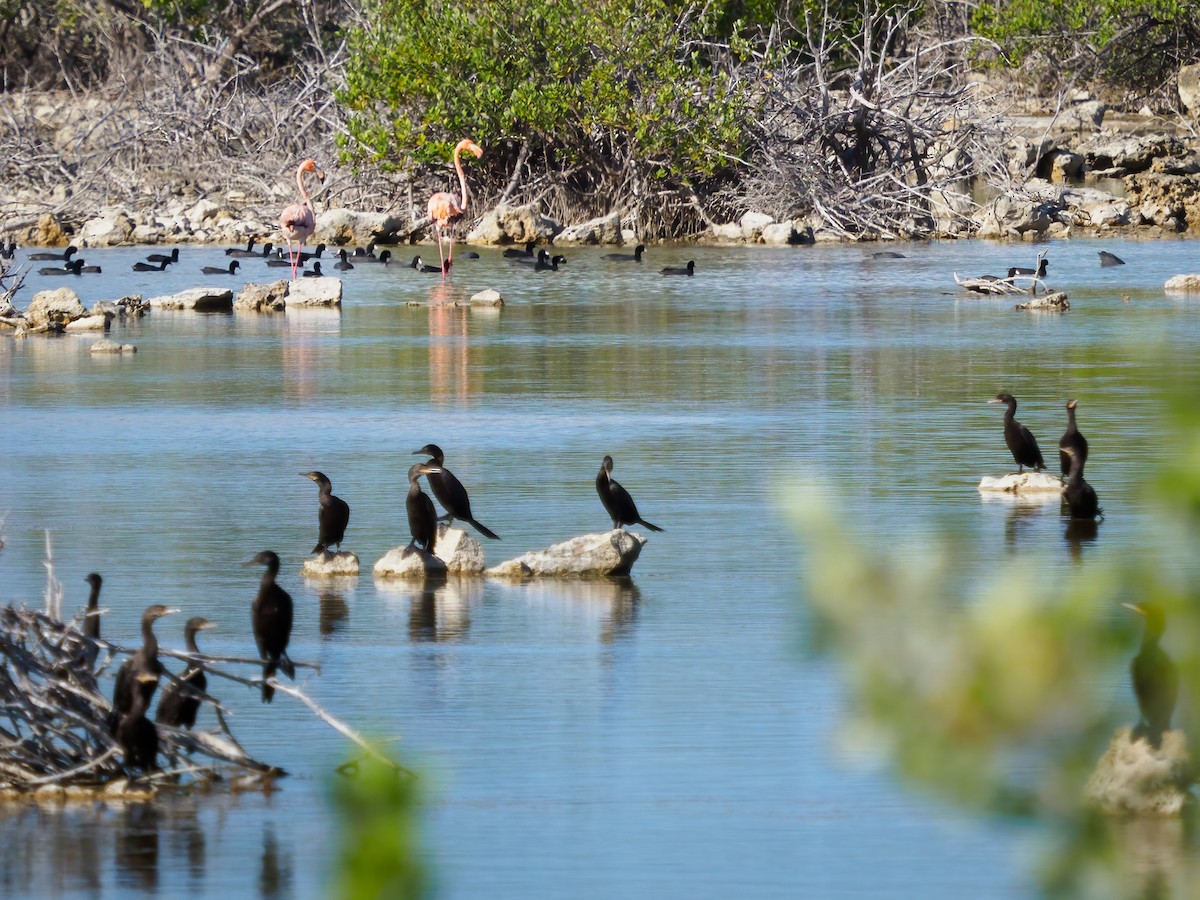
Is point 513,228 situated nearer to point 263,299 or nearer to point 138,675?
point 263,299

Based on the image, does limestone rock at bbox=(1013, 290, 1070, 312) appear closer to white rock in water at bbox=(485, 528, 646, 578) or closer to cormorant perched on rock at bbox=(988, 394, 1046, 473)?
cormorant perched on rock at bbox=(988, 394, 1046, 473)

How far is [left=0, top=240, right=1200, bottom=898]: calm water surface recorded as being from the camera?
20.5 ft

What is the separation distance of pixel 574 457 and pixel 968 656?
40.6 ft

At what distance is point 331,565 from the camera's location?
10.3 metres

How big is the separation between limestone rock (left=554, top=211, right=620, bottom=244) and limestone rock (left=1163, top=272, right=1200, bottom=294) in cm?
1394

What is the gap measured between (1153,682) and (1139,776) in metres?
0.21

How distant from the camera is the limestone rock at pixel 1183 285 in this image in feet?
90.5

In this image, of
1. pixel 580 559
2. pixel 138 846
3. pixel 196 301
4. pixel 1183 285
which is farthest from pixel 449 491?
pixel 1183 285

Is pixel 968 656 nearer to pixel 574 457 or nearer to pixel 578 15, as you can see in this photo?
pixel 574 457

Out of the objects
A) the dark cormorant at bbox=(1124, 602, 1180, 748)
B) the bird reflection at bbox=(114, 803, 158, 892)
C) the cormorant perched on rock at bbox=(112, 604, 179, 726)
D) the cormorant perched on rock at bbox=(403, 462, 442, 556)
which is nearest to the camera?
the dark cormorant at bbox=(1124, 602, 1180, 748)

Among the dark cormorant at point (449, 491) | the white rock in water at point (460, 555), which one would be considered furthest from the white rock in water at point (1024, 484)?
the white rock in water at point (460, 555)

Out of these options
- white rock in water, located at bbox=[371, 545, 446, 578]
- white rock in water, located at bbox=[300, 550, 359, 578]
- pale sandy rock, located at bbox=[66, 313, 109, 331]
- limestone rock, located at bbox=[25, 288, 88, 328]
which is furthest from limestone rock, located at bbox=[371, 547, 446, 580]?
limestone rock, located at bbox=[25, 288, 88, 328]

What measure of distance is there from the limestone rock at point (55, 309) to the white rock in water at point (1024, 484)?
13.9 m

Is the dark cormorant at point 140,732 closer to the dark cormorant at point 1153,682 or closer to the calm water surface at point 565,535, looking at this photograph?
the calm water surface at point 565,535
